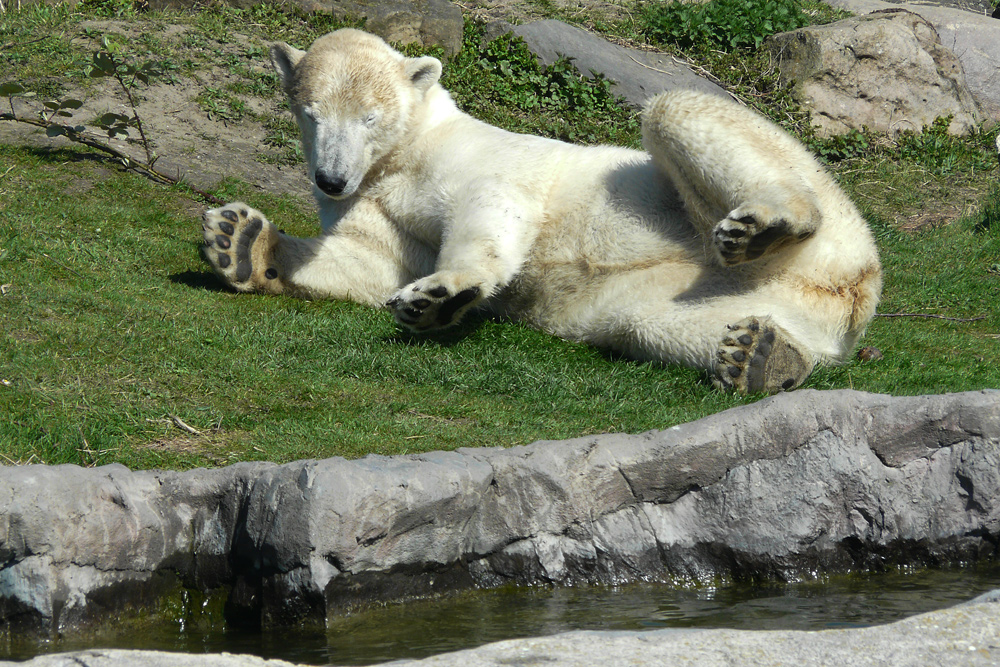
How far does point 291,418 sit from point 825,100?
846 centimetres

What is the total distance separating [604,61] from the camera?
36.3 ft

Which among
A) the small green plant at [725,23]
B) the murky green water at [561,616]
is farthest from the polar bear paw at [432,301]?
the small green plant at [725,23]

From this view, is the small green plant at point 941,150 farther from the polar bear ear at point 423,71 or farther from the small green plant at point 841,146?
the polar bear ear at point 423,71

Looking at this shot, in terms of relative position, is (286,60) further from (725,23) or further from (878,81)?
(725,23)

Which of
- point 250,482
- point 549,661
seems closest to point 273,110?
point 250,482

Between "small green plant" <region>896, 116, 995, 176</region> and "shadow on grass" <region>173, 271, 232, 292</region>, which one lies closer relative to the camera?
"shadow on grass" <region>173, 271, 232, 292</region>

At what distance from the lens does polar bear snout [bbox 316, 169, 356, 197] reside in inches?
222

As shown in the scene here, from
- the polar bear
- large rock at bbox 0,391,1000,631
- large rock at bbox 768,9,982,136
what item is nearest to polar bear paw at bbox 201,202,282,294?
the polar bear

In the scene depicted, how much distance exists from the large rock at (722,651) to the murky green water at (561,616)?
1.59 ft

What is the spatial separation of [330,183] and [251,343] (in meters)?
1.03

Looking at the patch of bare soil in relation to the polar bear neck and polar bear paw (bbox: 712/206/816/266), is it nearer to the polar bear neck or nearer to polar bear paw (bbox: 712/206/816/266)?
the polar bear neck

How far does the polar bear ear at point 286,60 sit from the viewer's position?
600cm

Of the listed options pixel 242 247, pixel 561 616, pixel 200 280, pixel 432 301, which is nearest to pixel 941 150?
pixel 432 301

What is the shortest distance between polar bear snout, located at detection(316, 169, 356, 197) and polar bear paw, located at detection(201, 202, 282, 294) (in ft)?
1.68
